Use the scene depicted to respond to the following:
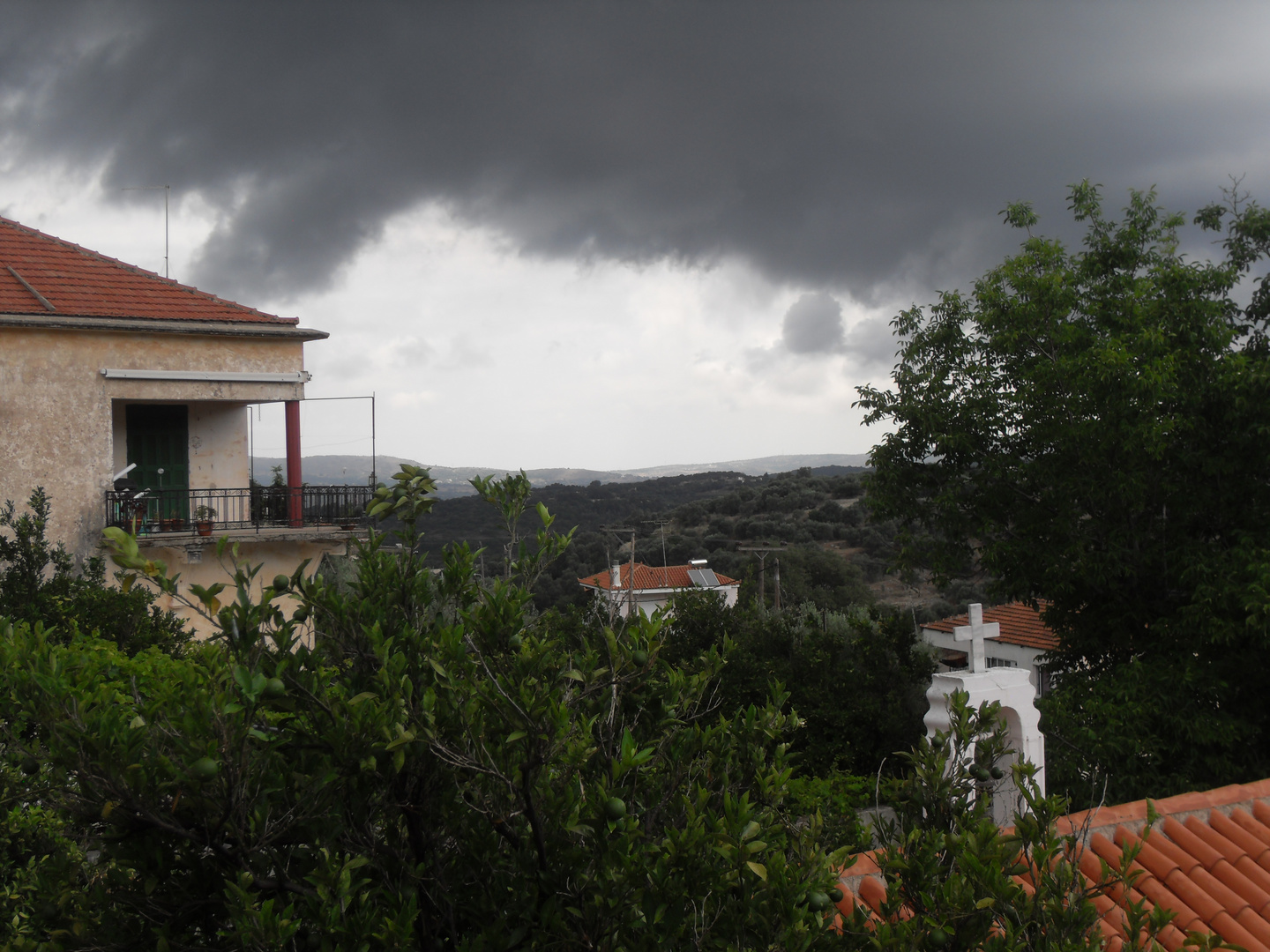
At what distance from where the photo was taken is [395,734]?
7.67ft

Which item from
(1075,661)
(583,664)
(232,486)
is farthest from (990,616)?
(583,664)

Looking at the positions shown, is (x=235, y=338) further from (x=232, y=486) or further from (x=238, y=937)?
(x=238, y=937)

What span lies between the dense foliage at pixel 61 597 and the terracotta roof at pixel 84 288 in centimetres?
317

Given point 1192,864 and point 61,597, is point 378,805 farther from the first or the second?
point 61,597

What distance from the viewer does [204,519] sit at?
45.6 feet

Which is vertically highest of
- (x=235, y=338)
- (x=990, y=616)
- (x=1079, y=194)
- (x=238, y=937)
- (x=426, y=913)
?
A: (x=1079, y=194)

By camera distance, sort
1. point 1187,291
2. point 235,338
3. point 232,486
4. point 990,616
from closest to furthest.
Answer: point 1187,291 → point 235,338 → point 232,486 → point 990,616

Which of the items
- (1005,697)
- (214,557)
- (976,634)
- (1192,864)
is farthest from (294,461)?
(1192,864)

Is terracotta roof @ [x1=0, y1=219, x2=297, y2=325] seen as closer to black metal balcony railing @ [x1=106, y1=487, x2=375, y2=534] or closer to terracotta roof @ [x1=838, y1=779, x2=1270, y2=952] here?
black metal balcony railing @ [x1=106, y1=487, x2=375, y2=534]

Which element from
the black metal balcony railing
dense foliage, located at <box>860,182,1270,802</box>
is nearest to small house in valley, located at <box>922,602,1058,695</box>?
dense foliage, located at <box>860,182,1270,802</box>

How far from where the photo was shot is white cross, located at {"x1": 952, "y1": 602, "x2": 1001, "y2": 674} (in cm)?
748

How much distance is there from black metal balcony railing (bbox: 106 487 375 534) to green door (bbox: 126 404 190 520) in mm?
22

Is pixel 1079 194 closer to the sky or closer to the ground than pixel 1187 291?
closer to the sky

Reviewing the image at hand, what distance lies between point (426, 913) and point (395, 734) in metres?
0.83
